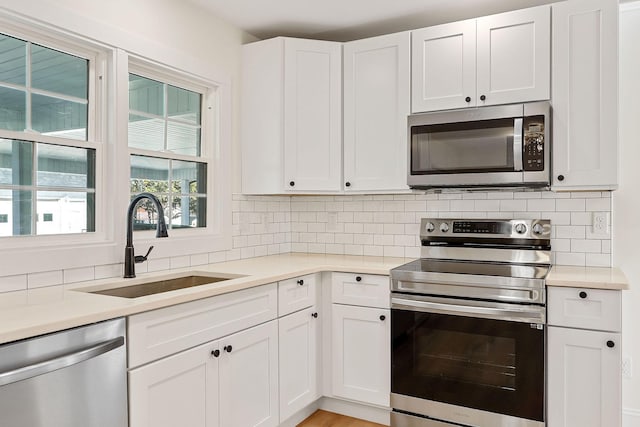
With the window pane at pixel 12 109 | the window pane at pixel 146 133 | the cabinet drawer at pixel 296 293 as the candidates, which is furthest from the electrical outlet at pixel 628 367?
the window pane at pixel 12 109

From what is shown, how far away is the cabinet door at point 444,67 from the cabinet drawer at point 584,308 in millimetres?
1132

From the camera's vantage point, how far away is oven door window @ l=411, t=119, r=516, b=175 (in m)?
2.52

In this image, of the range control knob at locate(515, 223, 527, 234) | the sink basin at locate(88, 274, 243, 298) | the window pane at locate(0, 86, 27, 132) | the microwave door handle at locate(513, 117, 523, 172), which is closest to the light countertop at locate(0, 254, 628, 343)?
the sink basin at locate(88, 274, 243, 298)

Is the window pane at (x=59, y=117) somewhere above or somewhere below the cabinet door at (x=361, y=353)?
above

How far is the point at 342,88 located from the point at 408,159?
0.66 m

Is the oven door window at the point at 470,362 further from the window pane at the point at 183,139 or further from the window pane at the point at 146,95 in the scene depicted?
the window pane at the point at 146,95

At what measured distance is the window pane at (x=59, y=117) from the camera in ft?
6.72

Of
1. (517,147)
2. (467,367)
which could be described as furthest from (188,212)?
(517,147)

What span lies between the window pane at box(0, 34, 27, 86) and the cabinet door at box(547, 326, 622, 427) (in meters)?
Answer: 2.60

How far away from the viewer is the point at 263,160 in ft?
9.91

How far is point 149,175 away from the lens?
2.57 meters

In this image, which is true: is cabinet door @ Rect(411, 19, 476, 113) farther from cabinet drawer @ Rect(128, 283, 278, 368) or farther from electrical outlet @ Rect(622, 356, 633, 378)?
electrical outlet @ Rect(622, 356, 633, 378)

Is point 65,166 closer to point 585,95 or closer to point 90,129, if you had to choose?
point 90,129

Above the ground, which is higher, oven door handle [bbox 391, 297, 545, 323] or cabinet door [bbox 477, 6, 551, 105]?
cabinet door [bbox 477, 6, 551, 105]
